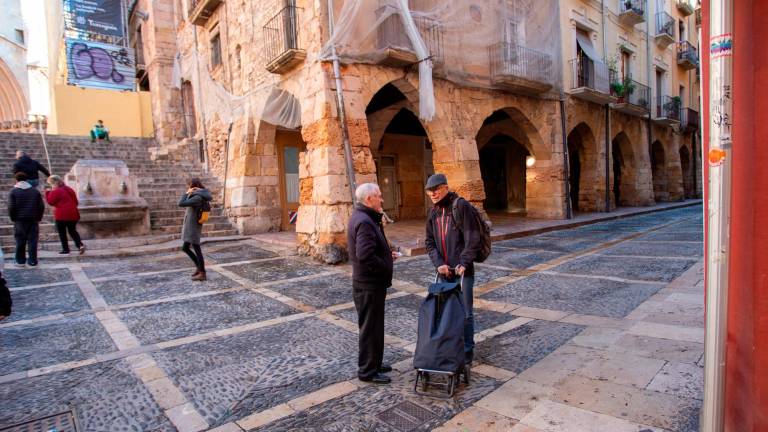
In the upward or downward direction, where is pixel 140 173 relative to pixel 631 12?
downward

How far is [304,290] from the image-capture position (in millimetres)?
5734

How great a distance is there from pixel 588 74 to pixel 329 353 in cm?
1460

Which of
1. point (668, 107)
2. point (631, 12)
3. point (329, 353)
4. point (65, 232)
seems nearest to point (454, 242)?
point (329, 353)

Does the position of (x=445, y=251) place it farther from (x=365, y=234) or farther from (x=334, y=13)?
(x=334, y=13)

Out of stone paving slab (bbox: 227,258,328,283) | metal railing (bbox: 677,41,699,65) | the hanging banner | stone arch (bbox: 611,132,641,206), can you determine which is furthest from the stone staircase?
metal railing (bbox: 677,41,699,65)

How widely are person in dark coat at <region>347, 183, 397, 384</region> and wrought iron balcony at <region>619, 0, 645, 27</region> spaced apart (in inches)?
715

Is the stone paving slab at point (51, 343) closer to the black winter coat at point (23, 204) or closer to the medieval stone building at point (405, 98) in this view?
the black winter coat at point (23, 204)

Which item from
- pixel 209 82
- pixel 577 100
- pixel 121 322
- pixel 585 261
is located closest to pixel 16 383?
pixel 121 322

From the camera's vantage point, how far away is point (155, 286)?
6051mm

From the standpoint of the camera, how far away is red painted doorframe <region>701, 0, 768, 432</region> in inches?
66.6

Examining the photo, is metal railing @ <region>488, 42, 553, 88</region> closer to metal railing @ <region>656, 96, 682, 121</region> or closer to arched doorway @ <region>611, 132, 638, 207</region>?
arched doorway @ <region>611, 132, 638, 207</region>

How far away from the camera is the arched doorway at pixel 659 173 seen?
69.9 feet

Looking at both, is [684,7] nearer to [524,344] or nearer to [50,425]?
[524,344]

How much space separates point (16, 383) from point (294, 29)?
7.77 m
